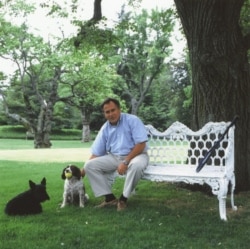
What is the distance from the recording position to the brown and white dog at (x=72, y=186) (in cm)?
609

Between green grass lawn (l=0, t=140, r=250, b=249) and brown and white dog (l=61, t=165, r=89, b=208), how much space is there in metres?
0.17

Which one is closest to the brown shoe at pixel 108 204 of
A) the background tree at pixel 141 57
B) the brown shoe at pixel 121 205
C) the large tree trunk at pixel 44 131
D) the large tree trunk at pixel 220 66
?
the brown shoe at pixel 121 205

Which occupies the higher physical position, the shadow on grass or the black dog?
the black dog

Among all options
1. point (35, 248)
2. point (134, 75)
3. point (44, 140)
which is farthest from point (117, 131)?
point (134, 75)

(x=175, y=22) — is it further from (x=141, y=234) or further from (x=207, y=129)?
(x=141, y=234)

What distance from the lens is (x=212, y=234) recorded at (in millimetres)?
4855

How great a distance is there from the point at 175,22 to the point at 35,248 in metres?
12.3

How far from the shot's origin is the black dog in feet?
19.0

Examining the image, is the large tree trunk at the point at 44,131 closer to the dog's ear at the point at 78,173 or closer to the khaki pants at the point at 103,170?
the khaki pants at the point at 103,170

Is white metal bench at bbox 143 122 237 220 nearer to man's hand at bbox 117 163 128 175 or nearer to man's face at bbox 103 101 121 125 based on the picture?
man's hand at bbox 117 163 128 175

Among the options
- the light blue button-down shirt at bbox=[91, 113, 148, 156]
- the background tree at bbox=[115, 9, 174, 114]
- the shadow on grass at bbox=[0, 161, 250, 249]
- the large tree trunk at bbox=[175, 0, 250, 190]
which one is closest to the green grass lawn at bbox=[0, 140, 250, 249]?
the shadow on grass at bbox=[0, 161, 250, 249]

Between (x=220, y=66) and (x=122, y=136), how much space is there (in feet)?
6.45

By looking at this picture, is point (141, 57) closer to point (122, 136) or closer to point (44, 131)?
point (44, 131)

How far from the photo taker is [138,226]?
5.20m
